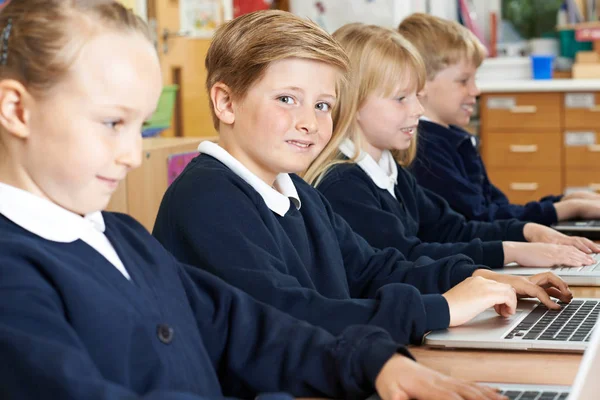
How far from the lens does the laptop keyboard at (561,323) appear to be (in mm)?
1047

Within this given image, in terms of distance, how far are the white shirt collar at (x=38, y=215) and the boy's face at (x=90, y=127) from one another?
11 mm

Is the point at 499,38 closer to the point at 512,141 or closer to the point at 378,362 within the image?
the point at 512,141

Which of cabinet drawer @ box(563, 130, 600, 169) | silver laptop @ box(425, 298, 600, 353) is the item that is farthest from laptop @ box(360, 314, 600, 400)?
cabinet drawer @ box(563, 130, 600, 169)

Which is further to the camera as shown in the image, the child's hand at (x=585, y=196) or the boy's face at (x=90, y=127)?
the child's hand at (x=585, y=196)

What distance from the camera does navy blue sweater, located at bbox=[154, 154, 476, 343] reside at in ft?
3.56

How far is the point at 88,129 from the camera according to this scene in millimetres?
770

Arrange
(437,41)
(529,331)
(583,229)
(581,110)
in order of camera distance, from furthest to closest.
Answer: (581,110) < (437,41) < (583,229) < (529,331)

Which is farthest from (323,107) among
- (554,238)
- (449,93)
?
(449,93)

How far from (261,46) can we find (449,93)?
1273 mm

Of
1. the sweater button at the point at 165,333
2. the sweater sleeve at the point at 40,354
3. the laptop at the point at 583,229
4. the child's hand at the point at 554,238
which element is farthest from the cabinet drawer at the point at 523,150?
the sweater sleeve at the point at 40,354

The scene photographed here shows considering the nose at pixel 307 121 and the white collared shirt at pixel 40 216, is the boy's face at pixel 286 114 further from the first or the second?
the white collared shirt at pixel 40 216

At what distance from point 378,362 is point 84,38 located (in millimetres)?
411

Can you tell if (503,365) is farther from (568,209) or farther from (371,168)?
(568,209)

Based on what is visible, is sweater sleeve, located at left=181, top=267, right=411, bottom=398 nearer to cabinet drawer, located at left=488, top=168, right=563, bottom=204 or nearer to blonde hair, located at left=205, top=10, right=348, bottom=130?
blonde hair, located at left=205, top=10, right=348, bottom=130
